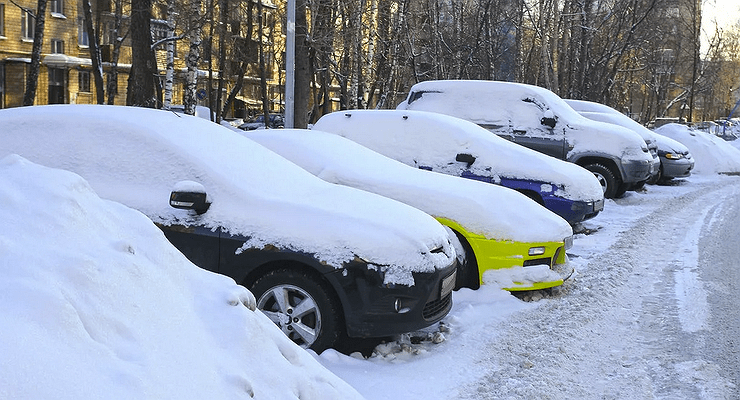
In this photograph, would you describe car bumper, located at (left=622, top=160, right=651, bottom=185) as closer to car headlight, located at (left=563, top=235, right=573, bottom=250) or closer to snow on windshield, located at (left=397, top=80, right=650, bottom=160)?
snow on windshield, located at (left=397, top=80, right=650, bottom=160)

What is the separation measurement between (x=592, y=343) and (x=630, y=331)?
0.53 meters

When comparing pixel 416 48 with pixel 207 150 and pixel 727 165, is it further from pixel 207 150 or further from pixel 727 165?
pixel 207 150

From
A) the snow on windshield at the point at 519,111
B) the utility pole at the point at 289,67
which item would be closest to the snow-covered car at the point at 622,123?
the snow on windshield at the point at 519,111

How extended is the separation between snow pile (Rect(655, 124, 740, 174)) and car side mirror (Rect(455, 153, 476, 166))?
15.4 meters

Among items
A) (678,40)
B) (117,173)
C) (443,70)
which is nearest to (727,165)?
(443,70)

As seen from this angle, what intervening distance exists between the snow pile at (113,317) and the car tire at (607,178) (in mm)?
11632

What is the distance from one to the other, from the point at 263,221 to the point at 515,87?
947cm

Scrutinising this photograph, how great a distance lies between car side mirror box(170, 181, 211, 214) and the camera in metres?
5.00

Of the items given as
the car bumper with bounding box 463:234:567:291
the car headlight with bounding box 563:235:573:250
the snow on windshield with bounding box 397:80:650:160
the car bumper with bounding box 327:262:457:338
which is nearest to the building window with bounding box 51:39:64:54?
the snow on windshield with bounding box 397:80:650:160

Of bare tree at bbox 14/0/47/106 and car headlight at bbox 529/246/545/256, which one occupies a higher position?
bare tree at bbox 14/0/47/106

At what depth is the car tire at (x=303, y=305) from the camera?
16.3 ft

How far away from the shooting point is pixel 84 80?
4512 cm

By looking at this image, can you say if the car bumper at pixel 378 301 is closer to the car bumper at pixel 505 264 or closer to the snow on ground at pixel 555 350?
the snow on ground at pixel 555 350

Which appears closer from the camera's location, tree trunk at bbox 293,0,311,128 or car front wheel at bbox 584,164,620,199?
car front wheel at bbox 584,164,620,199
